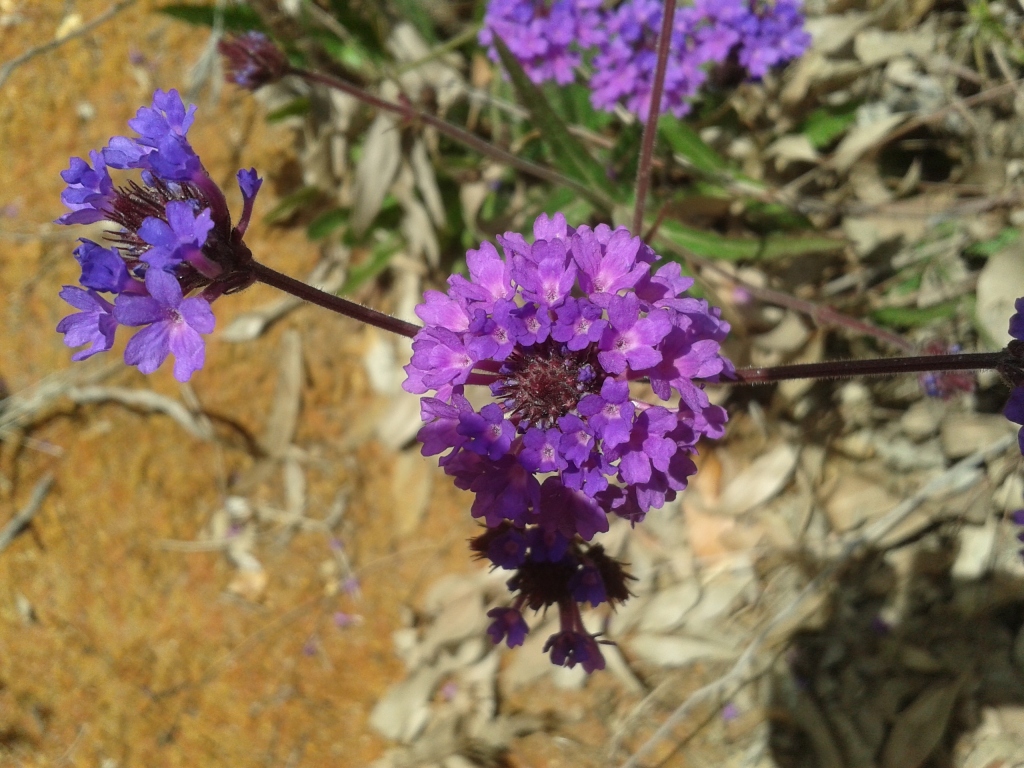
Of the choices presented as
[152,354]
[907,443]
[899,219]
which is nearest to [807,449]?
[907,443]

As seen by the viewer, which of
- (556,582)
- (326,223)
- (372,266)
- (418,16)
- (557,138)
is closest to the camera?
(556,582)

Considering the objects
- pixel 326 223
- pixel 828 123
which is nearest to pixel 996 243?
pixel 828 123

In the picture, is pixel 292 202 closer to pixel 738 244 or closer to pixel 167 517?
pixel 167 517

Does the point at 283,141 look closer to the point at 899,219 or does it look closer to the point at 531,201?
the point at 531,201

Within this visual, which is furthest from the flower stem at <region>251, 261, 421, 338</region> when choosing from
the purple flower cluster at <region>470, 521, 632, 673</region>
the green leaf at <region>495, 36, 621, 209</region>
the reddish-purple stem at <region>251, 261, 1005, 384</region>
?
the green leaf at <region>495, 36, 621, 209</region>

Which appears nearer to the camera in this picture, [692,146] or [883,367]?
[883,367]
